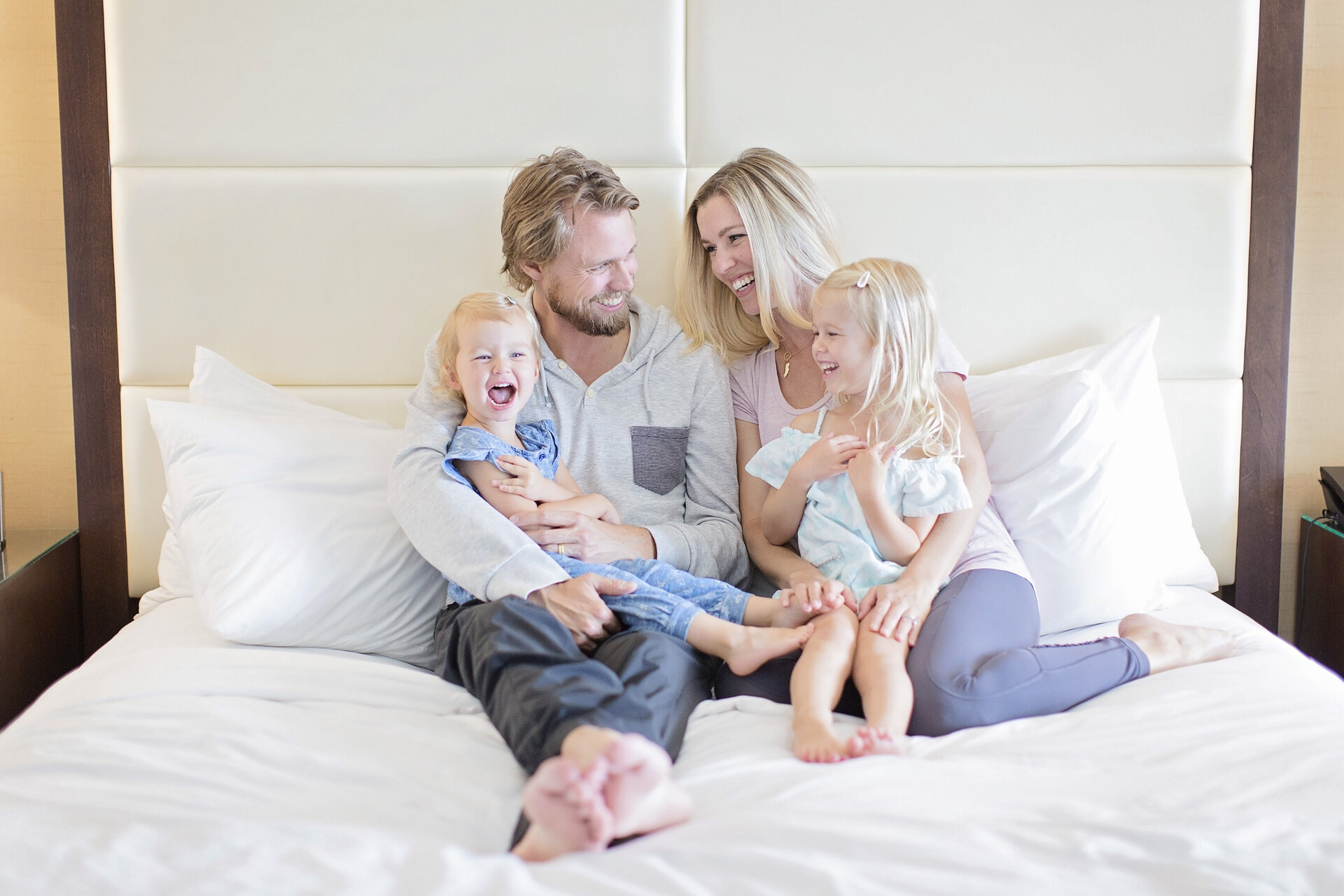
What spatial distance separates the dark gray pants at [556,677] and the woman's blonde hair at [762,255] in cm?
70

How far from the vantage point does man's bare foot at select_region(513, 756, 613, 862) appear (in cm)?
95

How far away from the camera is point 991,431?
1.73m

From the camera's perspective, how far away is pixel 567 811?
0.96m

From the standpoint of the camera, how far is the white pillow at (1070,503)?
1631mm

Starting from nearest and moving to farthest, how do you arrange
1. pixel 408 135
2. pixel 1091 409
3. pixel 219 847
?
pixel 219 847 → pixel 1091 409 → pixel 408 135

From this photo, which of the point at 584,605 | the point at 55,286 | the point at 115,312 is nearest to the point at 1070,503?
the point at 584,605

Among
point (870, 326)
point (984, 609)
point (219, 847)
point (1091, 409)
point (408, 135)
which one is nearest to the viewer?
point (219, 847)

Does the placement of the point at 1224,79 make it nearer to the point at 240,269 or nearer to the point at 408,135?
the point at 408,135

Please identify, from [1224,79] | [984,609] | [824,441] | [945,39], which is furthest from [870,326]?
[1224,79]

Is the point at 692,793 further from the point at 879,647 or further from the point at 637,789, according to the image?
the point at 879,647

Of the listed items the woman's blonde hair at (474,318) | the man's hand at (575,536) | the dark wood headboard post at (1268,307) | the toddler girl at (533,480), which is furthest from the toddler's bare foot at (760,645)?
the dark wood headboard post at (1268,307)

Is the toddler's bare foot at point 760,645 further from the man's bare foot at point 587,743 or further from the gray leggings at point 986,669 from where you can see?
the man's bare foot at point 587,743

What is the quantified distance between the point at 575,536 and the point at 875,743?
1.99 ft

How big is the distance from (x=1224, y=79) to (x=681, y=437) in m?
1.40
